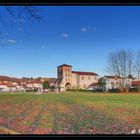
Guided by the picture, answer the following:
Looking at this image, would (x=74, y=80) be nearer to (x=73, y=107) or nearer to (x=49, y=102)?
(x=49, y=102)

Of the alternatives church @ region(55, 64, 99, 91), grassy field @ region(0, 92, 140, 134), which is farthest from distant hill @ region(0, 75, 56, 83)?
grassy field @ region(0, 92, 140, 134)

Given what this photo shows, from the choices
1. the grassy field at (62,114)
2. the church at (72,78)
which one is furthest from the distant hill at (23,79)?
the grassy field at (62,114)

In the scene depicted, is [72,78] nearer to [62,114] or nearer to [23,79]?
[23,79]

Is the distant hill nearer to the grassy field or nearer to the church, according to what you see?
the church

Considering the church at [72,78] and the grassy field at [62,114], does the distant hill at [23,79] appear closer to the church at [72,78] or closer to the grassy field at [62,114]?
the church at [72,78]

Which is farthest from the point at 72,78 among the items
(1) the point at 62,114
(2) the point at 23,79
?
(1) the point at 62,114
